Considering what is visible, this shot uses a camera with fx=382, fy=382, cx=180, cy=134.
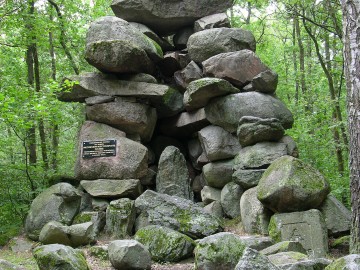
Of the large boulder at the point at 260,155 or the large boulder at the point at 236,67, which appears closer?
the large boulder at the point at 260,155

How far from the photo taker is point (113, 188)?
31.6 ft

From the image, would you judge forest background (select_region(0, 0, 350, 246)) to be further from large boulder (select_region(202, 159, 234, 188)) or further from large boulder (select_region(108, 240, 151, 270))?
large boulder (select_region(108, 240, 151, 270))

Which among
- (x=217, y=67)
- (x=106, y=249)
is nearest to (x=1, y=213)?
(x=106, y=249)

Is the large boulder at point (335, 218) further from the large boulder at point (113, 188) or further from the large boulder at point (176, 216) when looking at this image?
the large boulder at point (113, 188)

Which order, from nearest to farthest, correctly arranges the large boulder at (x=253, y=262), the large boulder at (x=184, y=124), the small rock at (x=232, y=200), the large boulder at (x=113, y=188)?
the large boulder at (x=253, y=262), the small rock at (x=232, y=200), the large boulder at (x=113, y=188), the large boulder at (x=184, y=124)

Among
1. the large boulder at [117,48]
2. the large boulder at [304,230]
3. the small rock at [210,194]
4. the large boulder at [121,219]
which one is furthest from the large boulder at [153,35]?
the large boulder at [304,230]

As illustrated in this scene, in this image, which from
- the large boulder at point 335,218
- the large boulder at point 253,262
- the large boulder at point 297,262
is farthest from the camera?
the large boulder at point 335,218

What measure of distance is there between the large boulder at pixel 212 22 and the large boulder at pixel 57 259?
8.48m

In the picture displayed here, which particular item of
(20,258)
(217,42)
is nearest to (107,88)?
(217,42)

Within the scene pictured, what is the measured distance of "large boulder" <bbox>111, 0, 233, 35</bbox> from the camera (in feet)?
39.7

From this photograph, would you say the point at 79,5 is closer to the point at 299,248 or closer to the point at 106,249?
the point at 106,249

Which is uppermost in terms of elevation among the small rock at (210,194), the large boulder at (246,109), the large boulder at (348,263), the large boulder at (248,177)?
the large boulder at (246,109)

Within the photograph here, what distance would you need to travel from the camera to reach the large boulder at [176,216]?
7789 mm

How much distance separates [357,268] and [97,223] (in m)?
6.18
